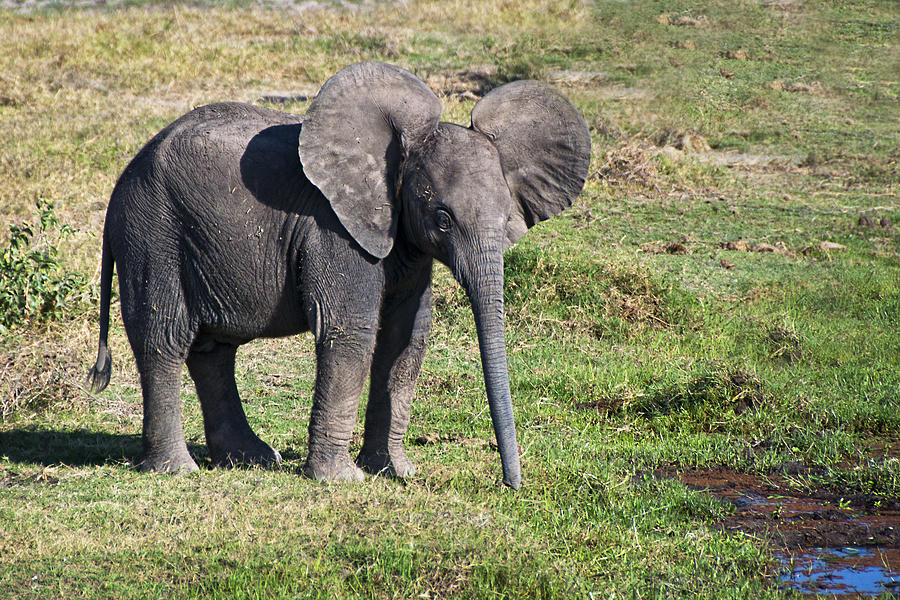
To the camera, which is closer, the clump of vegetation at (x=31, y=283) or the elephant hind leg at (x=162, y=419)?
the elephant hind leg at (x=162, y=419)

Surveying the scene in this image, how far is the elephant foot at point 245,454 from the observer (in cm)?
621

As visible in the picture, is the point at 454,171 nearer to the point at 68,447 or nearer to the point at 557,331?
the point at 68,447

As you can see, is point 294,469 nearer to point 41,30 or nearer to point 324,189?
point 324,189

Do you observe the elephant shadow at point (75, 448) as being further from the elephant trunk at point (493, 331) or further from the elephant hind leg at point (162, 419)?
the elephant trunk at point (493, 331)

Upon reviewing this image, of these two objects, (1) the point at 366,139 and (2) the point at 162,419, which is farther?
(2) the point at 162,419

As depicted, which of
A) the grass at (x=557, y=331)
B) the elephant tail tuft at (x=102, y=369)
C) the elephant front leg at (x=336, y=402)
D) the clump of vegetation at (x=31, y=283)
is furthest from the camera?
the clump of vegetation at (x=31, y=283)

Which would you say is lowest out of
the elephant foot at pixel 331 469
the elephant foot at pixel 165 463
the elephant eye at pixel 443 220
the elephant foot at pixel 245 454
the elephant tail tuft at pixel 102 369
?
the elephant foot at pixel 245 454

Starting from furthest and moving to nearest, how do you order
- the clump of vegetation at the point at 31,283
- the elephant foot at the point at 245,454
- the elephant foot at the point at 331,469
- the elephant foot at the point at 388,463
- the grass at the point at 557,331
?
the clump of vegetation at the point at 31,283
the elephant foot at the point at 245,454
the elephant foot at the point at 388,463
the elephant foot at the point at 331,469
the grass at the point at 557,331

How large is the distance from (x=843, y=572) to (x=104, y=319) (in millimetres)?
4239

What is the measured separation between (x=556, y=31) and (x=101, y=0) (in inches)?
362

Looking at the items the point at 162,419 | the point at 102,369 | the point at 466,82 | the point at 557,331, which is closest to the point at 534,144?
the point at 162,419

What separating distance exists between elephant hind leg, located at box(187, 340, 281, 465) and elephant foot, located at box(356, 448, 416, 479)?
0.54m

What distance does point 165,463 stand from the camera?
5.97 m

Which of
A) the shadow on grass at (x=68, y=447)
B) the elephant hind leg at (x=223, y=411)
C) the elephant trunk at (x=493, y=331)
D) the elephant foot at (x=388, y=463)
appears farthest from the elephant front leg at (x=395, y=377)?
the shadow on grass at (x=68, y=447)
